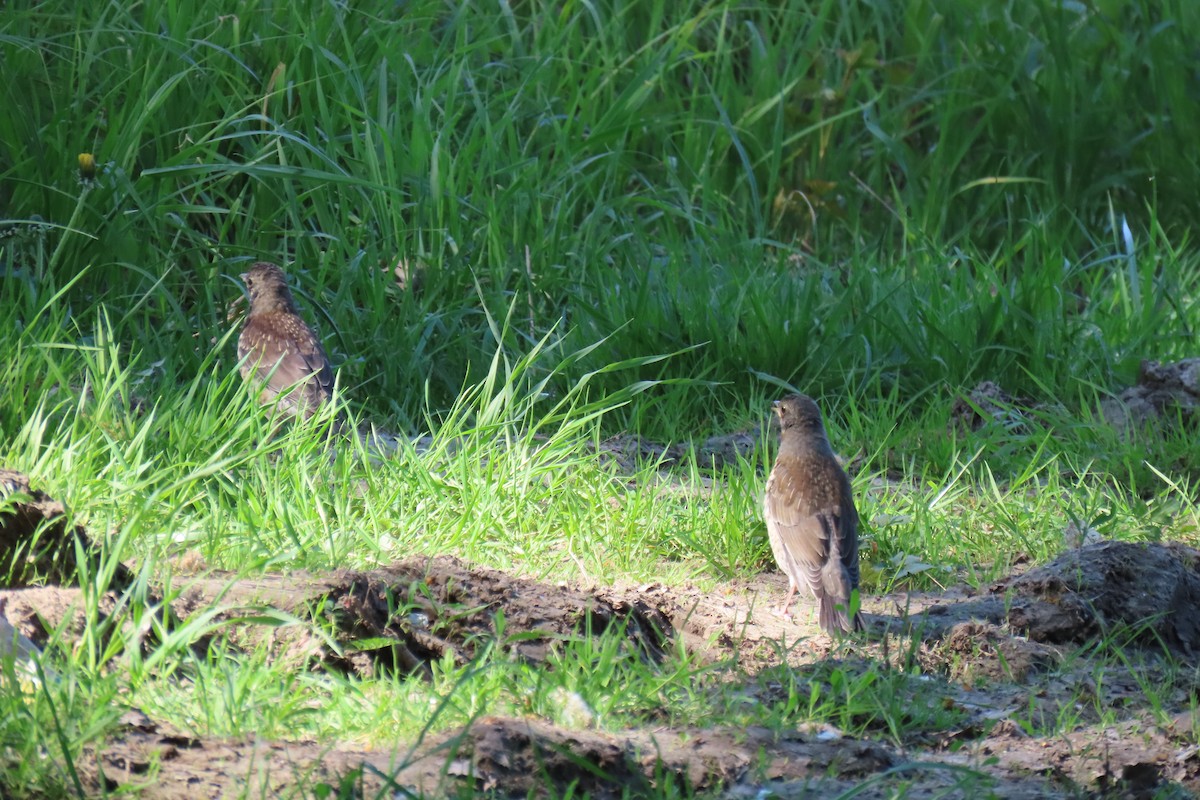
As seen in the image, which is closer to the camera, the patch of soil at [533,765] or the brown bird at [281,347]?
the patch of soil at [533,765]

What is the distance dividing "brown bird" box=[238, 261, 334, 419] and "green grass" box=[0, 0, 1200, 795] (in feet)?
0.47

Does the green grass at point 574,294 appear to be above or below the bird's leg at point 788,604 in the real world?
above

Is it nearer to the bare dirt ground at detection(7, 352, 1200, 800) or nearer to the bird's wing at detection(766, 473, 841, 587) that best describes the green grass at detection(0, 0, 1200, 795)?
the bare dirt ground at detection(7, 352, 1200, 800)

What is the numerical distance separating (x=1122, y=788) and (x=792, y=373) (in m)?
3.29

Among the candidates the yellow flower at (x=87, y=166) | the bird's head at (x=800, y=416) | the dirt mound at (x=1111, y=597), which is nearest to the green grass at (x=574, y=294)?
the yellow flower at (x=87, y=166)

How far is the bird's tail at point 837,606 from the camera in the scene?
4.31 meters

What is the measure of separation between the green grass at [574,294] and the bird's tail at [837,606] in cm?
31

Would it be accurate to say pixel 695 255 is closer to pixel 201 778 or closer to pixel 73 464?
pixel 73 464

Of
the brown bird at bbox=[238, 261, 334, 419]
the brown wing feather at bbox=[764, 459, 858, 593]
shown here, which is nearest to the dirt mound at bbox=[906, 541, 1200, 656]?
the brown wing feather at bbox=[764, 459, 858, 593]

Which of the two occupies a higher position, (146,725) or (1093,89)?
(1093,89)

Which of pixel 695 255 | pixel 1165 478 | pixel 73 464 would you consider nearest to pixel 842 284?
pixel 695 255

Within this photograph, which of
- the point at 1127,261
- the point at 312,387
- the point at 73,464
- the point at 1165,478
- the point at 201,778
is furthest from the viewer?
the point at 1127,261

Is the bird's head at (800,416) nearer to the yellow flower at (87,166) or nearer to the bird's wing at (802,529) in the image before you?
the bird's wing at (802,529)

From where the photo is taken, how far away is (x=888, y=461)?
5934 mm
